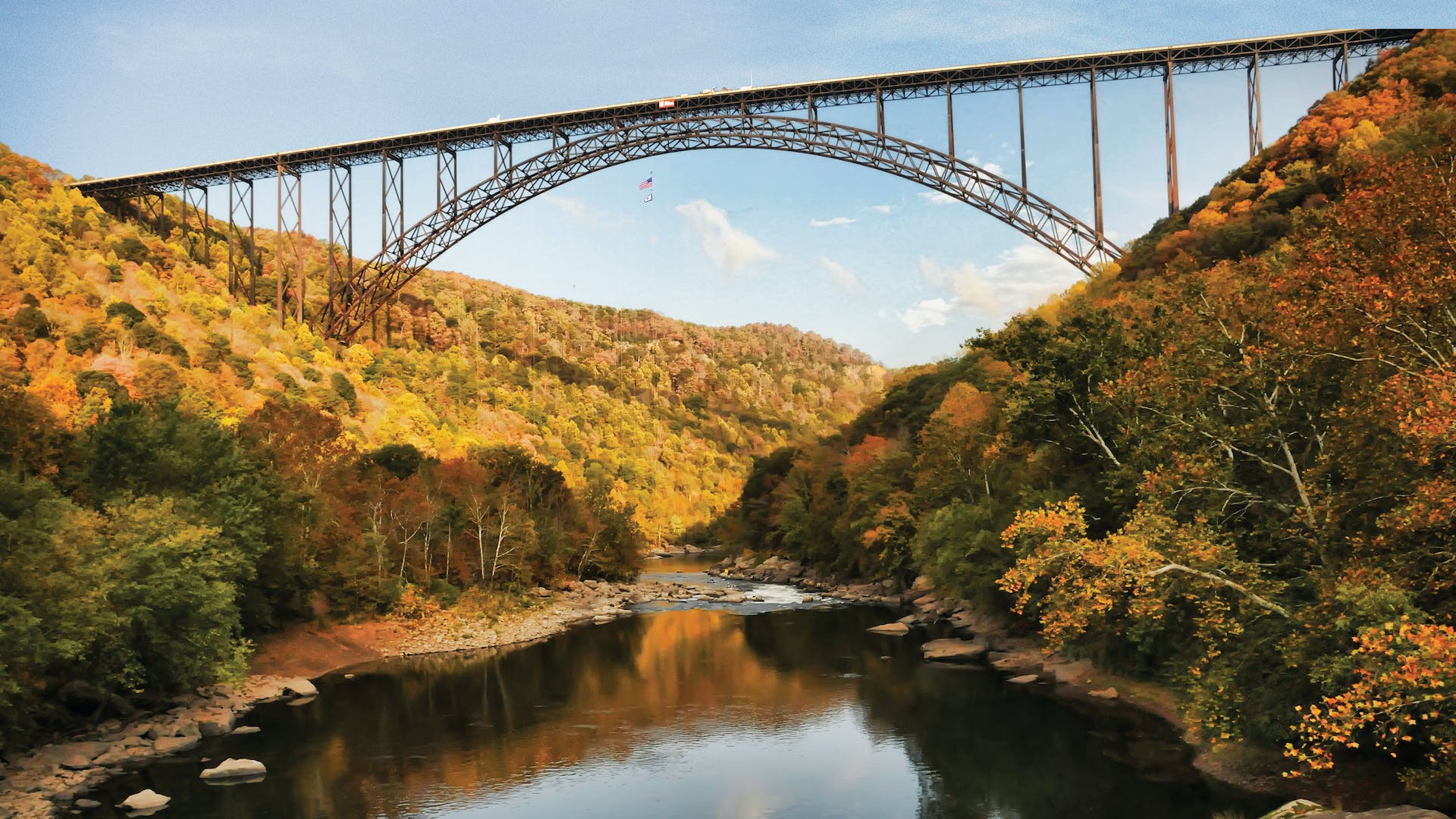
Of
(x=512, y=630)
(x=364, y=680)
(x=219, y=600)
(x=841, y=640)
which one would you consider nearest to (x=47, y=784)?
(x=219, y=600)

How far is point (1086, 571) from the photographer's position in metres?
18.7

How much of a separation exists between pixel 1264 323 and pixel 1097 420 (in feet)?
28.1

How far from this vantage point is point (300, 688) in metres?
31.4

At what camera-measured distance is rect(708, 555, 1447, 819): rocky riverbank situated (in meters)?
19.8

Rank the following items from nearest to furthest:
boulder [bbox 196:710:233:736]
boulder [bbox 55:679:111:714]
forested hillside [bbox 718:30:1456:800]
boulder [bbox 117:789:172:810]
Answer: forested hillside [bbox 718:30:1456:800] → boulder [bbox 117:789:172:810] → boulder [bbox 55:679:111:714] → boulder [bbox 196:710:233:736]

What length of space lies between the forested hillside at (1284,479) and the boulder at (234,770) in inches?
661

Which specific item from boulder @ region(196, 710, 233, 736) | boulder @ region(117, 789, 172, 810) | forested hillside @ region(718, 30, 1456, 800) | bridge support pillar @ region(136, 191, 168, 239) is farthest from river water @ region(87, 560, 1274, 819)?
bridge support pillar @ region(136, 191, 168, 239)

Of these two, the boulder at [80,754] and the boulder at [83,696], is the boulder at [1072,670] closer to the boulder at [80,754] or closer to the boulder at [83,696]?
the boulder at [80,754]

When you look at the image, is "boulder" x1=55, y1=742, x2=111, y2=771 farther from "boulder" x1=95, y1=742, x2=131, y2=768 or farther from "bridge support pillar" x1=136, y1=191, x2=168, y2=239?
"bridge support pillar" x1=136, y1=191, x2=168, y2=239

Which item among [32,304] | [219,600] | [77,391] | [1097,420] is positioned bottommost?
[219,600]

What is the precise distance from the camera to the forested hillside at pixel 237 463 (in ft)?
79.0

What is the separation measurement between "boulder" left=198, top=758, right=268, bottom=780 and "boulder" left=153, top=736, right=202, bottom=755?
231cm

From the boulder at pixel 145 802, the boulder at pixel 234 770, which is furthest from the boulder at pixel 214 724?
the boulder at pixel 145 802

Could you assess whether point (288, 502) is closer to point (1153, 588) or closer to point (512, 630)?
point (512, 630)
